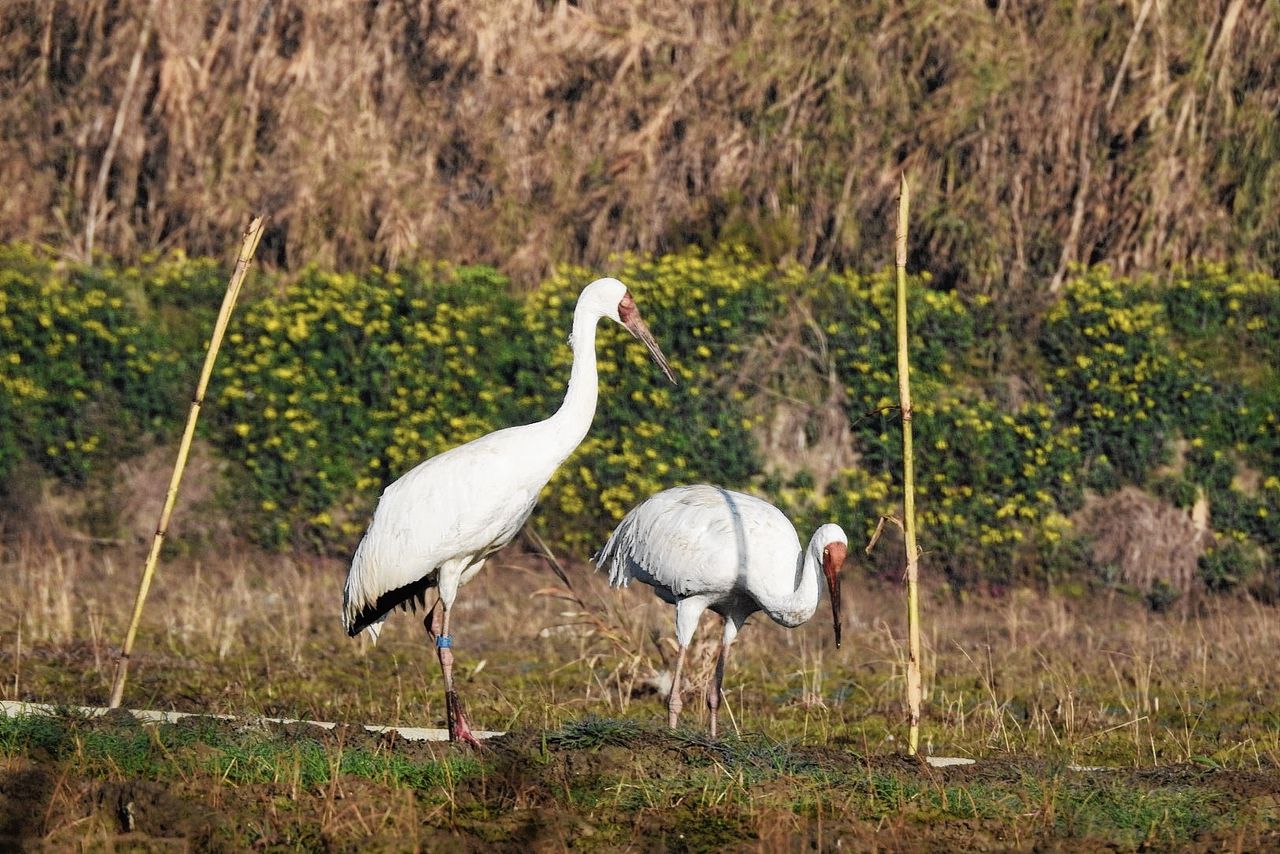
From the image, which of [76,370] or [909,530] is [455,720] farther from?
[76,370]

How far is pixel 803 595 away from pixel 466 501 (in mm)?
1682

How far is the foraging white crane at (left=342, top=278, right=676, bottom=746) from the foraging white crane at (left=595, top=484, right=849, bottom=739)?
941 millimetres

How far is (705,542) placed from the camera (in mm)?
8398

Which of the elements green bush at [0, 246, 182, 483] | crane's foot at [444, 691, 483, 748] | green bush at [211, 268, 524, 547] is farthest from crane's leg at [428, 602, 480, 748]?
green bush at [0, 246, 182, 483]

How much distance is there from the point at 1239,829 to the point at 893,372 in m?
8.56

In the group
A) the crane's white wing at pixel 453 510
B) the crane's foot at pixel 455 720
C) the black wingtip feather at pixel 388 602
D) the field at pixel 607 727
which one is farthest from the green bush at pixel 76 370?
the crane's foot at pixel 455 720

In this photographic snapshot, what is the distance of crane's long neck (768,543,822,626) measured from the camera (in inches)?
319

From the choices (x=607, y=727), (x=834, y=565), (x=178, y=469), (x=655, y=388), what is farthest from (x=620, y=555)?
(x=655, y=388)

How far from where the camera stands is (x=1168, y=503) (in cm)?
1375

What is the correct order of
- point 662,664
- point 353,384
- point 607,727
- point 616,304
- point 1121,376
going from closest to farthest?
point 607,727, point 616,304, point 662,664, point 1121,376, point 353,384

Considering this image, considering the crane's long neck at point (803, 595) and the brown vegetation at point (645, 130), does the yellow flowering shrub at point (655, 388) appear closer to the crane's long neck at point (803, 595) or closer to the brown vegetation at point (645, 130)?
the brown vegetation at point (645, 130)

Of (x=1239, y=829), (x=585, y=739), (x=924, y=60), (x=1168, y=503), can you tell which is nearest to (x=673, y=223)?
(x=924, y=60)

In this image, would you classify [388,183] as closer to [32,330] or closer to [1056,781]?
[32,330]

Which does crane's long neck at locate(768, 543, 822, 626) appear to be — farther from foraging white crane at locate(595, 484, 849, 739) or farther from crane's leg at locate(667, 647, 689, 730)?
crane's leg at locate(667, 647, 689, 730)
